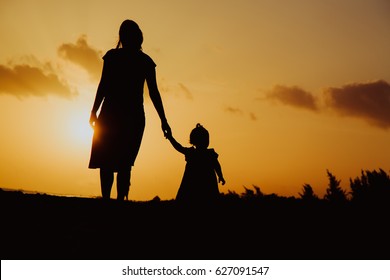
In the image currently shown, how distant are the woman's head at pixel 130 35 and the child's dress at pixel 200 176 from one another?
254 centimetres

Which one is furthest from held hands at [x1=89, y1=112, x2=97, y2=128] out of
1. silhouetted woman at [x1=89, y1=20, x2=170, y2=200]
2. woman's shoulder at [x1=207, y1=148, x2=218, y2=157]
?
woman's shoulder at [x1=207, y1=148, x2=218, y2=157]

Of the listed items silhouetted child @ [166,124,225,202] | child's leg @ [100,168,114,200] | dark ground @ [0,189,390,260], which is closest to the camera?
dark ground @ [0,189,390,260]

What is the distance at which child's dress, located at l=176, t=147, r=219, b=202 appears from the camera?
8969mm

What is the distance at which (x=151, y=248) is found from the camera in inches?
208

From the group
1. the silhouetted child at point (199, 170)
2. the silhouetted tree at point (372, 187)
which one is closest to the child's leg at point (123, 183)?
the silhouetted child at point (199, 170)

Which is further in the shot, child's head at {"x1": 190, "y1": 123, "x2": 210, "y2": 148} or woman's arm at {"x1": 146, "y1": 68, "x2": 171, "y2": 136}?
child's head at {"x1": 190, "y1": 123, "x2": 210, "y2": 148}

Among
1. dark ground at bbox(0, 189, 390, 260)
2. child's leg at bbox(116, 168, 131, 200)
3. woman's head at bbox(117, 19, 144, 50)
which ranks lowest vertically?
dark ground at bbox(0, 189, 390, 260)

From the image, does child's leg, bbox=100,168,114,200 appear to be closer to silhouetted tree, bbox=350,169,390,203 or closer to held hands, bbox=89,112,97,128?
held hands, bbox=89,112,97,128

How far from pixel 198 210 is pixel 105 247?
2.36m

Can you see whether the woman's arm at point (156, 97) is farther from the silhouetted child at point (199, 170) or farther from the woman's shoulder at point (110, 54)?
the silhouetted child at point (199, 170)

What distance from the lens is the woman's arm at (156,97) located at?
761 centimetres

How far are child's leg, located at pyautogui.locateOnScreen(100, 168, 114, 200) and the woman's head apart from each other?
6.60ft

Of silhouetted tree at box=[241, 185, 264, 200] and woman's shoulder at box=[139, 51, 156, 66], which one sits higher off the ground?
woman's shoulder at box=[139, 51, 156, 66]

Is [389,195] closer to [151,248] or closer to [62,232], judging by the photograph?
[151,248]
